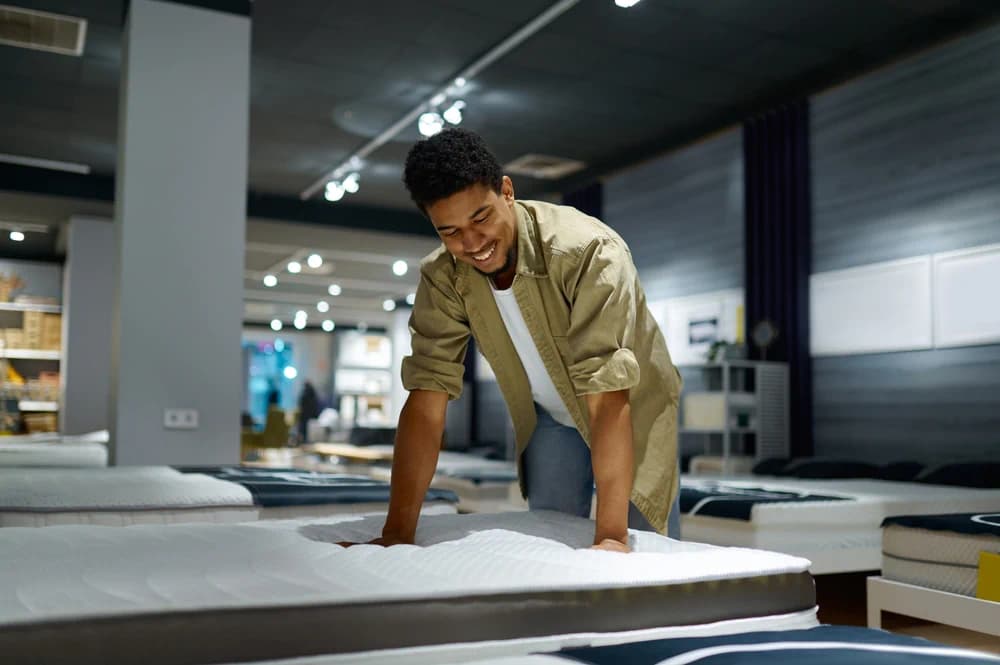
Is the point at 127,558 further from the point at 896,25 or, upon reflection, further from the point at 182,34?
the point at 896,25

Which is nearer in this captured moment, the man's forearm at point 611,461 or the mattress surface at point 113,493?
the man's forearm at point 611,461

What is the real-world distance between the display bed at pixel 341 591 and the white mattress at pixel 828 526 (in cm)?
211

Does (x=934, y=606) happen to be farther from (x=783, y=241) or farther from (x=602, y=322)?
(x=783, y=241)

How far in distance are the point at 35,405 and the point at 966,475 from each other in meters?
9.01

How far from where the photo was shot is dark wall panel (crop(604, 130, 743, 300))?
7270 millimetres

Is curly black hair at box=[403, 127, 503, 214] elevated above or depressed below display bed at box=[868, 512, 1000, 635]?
above

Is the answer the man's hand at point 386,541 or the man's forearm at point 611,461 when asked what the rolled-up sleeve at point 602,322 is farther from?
the man's hand at point 386,541

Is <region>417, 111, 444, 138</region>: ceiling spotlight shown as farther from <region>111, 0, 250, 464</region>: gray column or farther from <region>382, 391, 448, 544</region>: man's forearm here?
<region>382, 391, 448, 544</region>: man's forearm

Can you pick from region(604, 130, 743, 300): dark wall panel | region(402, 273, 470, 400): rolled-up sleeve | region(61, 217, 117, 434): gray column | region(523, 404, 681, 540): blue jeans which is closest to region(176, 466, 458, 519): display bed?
region(523, 404, 681, 540): blue jeans

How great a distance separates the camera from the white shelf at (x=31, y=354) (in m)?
9.86

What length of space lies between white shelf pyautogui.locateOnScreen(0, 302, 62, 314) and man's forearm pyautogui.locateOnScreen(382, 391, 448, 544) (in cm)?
960

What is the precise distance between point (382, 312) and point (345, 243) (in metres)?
8.02

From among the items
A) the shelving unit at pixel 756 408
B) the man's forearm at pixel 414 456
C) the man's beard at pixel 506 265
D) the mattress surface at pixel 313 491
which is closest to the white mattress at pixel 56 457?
the mattress surface at pixel 313 491

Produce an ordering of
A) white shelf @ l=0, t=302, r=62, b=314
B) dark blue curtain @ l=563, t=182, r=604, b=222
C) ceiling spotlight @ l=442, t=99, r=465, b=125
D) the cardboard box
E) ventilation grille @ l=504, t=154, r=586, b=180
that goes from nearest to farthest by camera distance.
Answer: the cardboard box → ceiling spotlight @ l=442, t=99, r=465, b=125 → ventilation grille @ l=504, t=154, r=586, b=180 → dark blue curtain @ l=563, t=182, r=604, b=222 → white shelf @ l=0, t=302, r=62, b=314
